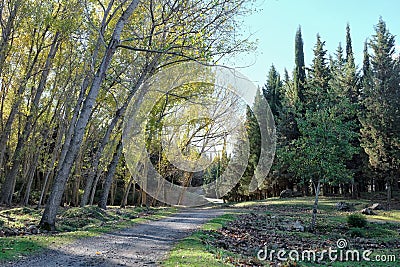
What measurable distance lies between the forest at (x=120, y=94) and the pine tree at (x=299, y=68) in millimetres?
4575

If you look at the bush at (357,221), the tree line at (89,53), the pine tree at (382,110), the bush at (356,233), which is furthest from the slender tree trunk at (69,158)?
the pine tree at (382,110)

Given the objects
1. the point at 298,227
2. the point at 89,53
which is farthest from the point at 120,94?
the point at 298,227

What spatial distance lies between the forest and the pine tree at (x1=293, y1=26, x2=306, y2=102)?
180 inches

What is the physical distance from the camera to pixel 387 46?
3416 centimetres

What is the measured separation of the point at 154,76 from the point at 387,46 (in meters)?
25.8

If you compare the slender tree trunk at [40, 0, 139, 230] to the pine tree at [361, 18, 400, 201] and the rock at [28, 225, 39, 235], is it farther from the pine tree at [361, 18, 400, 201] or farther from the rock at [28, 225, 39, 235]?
the pine tree at [361, 18, 400, 201]

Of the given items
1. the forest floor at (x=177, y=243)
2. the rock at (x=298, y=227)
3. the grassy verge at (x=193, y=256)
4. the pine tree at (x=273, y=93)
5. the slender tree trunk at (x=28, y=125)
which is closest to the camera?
the grassy verge at (x=193, y=256)

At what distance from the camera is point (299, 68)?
44.0 m

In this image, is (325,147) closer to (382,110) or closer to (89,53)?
(89,53)

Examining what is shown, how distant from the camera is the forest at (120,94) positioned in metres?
13.0

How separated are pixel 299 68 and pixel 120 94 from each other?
95.3ft

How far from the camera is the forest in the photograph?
13008 millimetres

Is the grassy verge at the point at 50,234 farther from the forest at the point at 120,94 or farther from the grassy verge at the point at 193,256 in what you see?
the grassy verge at the point at 193,256

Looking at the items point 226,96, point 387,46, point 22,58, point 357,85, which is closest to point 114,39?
point 22,58
